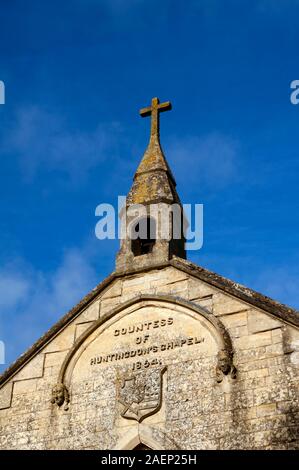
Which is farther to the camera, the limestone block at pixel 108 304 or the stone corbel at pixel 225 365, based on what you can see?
the limestone block at pixel 108 304

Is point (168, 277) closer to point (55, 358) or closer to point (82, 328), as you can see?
point (82, 328)

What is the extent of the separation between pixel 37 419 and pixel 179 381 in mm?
2757

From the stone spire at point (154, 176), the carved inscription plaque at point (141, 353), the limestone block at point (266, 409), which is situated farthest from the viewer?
the stone spire at point (154, 176)

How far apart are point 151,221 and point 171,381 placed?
3.57 metres

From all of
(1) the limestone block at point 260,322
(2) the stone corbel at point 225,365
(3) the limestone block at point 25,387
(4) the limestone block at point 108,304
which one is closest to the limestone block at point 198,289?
(1) the limestone block at point 260,322

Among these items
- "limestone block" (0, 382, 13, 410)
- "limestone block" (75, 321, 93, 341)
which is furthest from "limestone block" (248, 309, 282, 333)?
"limestone block" (0, 382, 13, 410)

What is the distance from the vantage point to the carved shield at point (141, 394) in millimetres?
14625

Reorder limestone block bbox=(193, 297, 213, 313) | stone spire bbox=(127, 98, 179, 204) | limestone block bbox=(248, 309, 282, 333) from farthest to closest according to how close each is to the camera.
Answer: stone spire bbox=(127, 98, 179, 204) → limestone block bbox=(193, 297, 213, 313) → limestone block bbox=(248, 309, 282, 333)

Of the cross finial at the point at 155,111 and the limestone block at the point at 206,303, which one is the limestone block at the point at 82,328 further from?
the cross finial at the point at 155,111

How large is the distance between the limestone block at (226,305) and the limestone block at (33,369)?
3.52 meters

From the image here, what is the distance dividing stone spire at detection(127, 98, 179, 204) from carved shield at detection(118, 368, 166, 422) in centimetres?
366

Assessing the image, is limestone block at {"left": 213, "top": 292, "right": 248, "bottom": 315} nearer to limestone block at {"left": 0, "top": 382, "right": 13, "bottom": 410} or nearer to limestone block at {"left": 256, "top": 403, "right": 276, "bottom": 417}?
limestone block at {"left": 256, "top": 403, "right": 276, "bottom": 417}

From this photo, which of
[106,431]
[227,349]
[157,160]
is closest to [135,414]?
[106,431]

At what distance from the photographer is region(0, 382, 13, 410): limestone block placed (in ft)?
52.9
